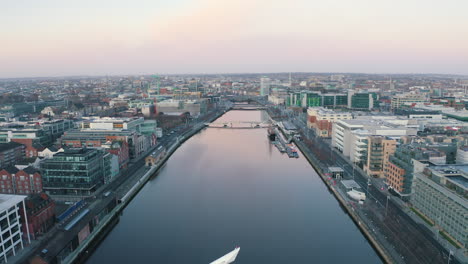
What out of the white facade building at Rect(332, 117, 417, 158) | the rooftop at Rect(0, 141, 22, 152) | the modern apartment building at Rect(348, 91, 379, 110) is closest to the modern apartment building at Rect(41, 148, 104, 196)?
the rooftop at Rect(0, 141, 22, 152)

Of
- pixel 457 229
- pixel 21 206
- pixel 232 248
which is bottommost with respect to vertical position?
pixel 232 248

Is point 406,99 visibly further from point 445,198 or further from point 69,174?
point 69,174

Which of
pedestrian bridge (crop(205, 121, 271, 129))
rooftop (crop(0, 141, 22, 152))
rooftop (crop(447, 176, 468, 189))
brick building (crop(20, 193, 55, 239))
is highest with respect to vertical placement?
rooftop (crop(447, 176, 468, 189))

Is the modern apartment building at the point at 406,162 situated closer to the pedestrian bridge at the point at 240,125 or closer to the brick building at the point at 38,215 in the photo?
A: the brick building at the point at 38,215

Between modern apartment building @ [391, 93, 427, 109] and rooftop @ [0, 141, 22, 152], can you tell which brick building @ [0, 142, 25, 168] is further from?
modern apartment building @ [391, 93, 427, 109]

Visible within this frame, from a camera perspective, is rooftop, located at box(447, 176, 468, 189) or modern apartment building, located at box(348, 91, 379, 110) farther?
modern apartment building, located at box(348, 91, 379, 110)

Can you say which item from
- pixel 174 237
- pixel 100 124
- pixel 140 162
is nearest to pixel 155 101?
pixel 100 124

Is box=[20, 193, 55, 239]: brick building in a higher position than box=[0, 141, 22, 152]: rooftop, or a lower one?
lower

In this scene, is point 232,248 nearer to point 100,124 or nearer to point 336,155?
point 336,155
